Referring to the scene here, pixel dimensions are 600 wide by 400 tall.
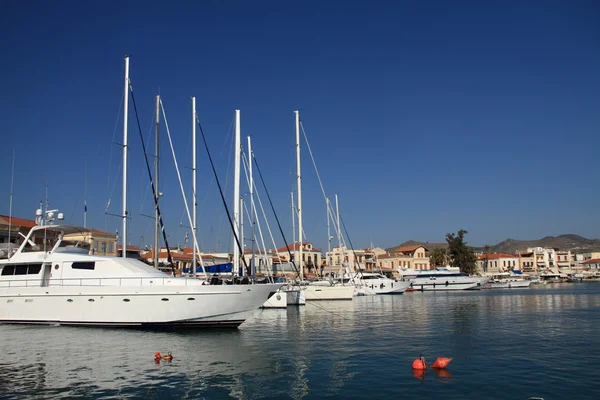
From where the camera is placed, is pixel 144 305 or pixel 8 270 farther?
pixel 8 270

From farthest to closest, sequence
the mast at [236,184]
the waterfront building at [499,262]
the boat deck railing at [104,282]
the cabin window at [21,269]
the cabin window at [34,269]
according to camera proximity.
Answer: the waterfront building at [499,262] → the mast at [236,184] → the cabin window at [21,269] → the cabin window at [34,269] → the boat deck railing at [104,282]

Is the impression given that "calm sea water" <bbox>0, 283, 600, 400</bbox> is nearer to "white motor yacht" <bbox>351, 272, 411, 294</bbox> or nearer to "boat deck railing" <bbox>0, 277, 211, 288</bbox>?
"boat deck railing" <bbox>0, 277, 211, 288</bbox>

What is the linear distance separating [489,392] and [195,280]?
16294 mm

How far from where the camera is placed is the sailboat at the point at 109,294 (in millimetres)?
25375

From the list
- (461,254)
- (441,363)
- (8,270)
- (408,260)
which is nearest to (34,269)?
(8,270)

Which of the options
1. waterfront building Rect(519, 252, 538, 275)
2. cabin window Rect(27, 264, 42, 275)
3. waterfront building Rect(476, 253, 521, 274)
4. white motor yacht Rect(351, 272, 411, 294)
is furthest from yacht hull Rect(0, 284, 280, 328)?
waterfront building Rect(519, 252, 538, 275)

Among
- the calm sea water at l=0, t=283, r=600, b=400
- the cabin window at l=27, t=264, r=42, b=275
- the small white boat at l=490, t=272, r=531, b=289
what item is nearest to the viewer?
the calm sea water at l=0, t=283, r=600, b=400

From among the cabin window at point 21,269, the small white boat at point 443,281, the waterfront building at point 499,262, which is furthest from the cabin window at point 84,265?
the waterfront building at point 499,262

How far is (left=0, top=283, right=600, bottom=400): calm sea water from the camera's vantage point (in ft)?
46.9

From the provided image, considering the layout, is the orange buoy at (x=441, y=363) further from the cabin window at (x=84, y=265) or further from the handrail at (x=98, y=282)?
the cabin window at (x=84, y=265)

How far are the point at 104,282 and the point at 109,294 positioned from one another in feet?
3.15

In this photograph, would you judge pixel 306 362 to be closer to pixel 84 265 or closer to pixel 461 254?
pixel 84 265

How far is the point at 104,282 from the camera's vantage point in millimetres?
26688

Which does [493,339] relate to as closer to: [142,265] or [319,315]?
[319,315]
